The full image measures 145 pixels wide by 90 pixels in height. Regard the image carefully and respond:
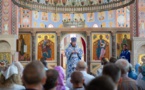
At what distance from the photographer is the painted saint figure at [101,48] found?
71.6 feet

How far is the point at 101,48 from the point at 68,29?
9.66 ft

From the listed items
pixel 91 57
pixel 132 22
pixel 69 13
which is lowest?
pixel 91 57

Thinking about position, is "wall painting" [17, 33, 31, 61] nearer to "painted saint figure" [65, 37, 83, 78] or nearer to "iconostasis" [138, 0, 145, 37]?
"iconostasis" [138, 0, 145, 37]

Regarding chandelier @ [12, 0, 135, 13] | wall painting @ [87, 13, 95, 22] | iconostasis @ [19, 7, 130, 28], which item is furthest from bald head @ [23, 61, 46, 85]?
wall painting @ [87, 13, 95, 22]

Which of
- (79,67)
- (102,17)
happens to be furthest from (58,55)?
(79,67)

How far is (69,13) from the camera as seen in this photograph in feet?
93.9

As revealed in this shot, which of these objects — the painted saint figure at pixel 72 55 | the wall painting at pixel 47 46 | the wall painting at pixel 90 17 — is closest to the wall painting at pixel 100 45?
the wall painting at pixel 47 46

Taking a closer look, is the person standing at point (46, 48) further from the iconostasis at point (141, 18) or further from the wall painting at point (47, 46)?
the iconostasis at point (141, 18)

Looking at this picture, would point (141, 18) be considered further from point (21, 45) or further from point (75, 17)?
point (75, 17)

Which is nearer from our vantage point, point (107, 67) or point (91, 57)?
point (107, 67)

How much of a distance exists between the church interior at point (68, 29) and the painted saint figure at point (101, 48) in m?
0.08

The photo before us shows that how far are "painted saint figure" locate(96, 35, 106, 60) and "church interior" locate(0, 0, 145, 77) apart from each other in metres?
0.08

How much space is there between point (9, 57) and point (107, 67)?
15.5 meters

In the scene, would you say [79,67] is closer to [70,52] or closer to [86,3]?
[70,52]
